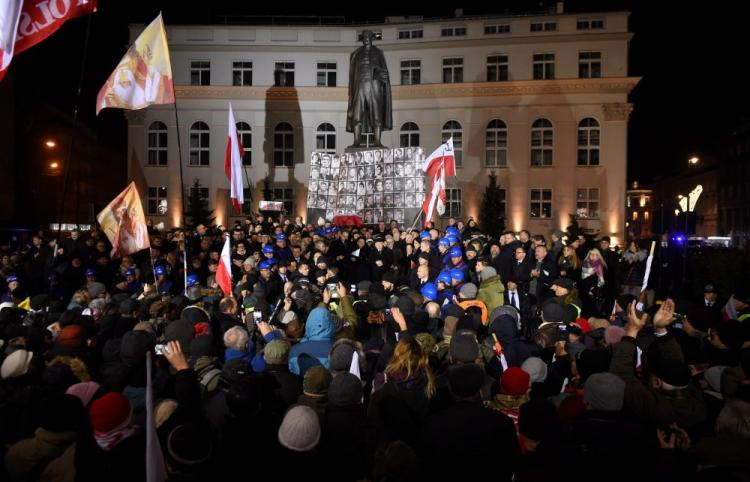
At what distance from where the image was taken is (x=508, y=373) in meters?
4.07

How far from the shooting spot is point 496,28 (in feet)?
122

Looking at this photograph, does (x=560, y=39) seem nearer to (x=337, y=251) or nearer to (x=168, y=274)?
(x=337, y=251)

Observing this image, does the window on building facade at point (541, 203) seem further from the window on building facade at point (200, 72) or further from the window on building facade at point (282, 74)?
the window on building facade at point (200, 72)

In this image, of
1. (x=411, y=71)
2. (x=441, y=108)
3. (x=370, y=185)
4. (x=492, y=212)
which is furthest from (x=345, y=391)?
(x=411, y=71)

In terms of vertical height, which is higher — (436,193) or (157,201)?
(157,201)

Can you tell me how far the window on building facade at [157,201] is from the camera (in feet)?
126

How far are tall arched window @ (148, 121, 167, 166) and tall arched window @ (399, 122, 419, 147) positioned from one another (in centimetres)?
1540

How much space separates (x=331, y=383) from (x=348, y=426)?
13.4 inches

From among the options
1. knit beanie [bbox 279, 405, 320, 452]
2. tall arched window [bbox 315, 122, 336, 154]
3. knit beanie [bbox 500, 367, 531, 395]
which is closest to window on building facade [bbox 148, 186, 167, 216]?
tall arched window [bbox 315, 122, 336, 154]

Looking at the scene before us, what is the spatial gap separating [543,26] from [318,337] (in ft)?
117

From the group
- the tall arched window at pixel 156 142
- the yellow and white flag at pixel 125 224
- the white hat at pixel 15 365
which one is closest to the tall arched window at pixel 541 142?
the tall arched window at pixel 156 142

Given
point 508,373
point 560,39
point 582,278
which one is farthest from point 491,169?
point 508,373

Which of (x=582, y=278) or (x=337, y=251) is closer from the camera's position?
(x=582, y=278)

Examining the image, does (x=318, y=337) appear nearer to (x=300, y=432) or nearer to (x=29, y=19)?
(x=300, y=432)
